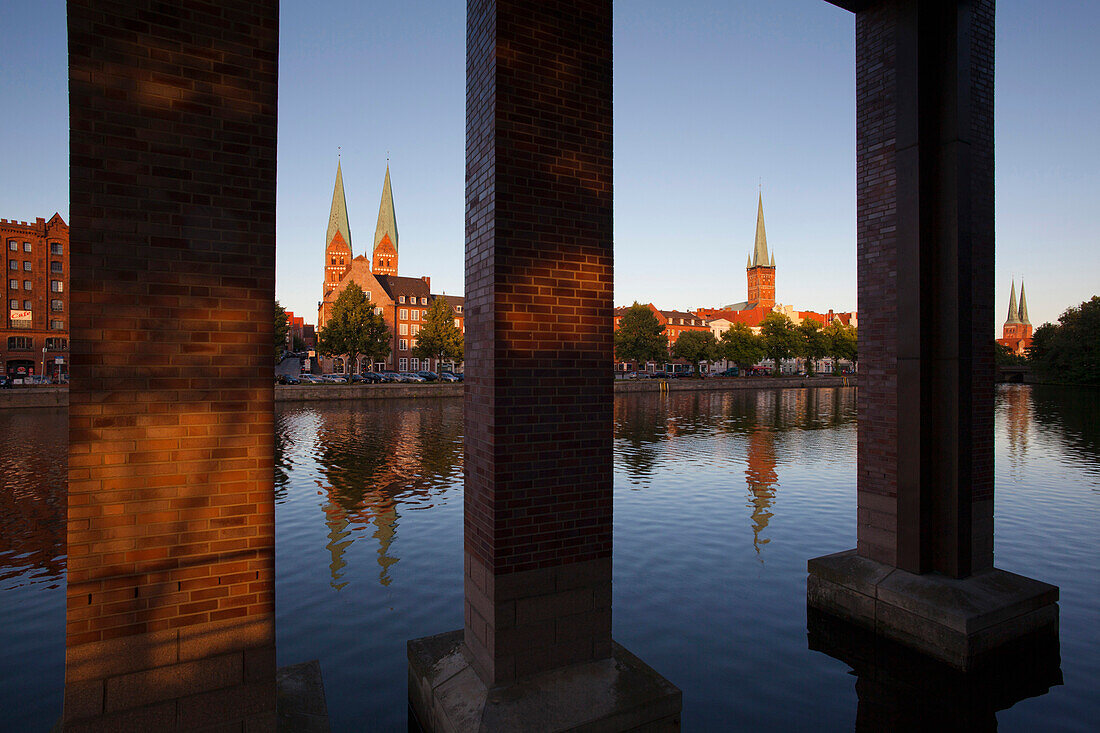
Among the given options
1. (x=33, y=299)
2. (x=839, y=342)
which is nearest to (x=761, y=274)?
(x=839, y=342)

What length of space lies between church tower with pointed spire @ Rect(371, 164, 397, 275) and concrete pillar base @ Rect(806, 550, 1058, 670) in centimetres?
11670

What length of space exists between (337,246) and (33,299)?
56.4 m

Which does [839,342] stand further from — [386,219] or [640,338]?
[386,219]

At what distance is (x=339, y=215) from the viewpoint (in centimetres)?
11394

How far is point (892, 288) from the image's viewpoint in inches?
285

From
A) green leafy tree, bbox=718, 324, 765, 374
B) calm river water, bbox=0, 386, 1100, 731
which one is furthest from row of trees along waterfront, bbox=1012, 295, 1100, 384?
calm river water, bbox=0, 386, 1100, 731

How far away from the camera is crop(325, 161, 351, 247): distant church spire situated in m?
112

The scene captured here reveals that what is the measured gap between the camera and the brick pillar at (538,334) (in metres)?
4.50

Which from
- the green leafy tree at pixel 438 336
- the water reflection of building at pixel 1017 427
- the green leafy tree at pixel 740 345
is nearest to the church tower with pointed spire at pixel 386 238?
the green leafy tree at pixel 438 336

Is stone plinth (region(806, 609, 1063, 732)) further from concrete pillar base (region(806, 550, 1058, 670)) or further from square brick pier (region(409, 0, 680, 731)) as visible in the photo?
square brick pier (region(409, 0, 680, 731))

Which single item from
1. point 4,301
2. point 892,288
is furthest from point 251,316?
point 4,301

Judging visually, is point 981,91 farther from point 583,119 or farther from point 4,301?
point 4,301

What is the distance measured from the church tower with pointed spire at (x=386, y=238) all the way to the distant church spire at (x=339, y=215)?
6.21 metres

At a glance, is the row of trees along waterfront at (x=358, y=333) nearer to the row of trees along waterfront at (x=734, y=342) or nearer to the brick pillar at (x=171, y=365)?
the row of trees along waterfront at (x=734, y=342)
